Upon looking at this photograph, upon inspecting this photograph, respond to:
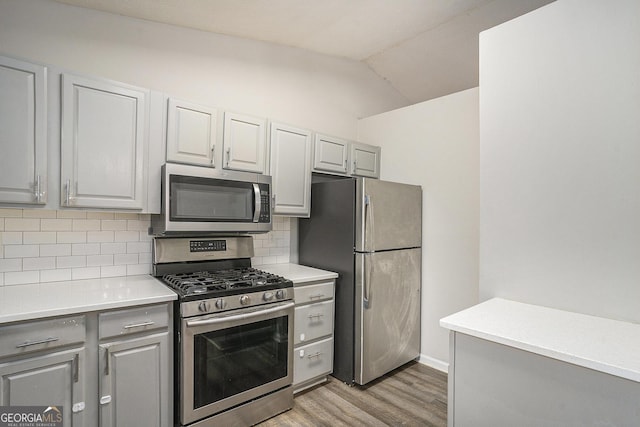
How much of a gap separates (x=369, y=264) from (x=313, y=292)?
0.50 m

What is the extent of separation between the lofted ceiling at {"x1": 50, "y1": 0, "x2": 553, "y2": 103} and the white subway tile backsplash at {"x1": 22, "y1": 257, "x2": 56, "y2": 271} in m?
1.63

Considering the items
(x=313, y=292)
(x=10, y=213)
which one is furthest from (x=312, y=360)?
(x=10, y=213)

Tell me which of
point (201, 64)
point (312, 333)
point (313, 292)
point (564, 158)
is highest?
point (201, 64)

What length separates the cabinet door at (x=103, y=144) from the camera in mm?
1863

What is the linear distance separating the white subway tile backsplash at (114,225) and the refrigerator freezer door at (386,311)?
1.74 metres

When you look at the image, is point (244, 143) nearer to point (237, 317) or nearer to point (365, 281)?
point (237, 317)

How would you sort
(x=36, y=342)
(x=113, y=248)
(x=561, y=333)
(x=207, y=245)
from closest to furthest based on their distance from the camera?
(x=561, y=333) → (x=36, y=342) → (x=113, y=248) → (x=207, y=245)

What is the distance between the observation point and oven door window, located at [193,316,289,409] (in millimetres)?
1941

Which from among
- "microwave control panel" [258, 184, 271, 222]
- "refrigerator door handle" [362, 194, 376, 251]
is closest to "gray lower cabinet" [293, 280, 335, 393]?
"refrigerator door handle" [362, 194, 376, 251]

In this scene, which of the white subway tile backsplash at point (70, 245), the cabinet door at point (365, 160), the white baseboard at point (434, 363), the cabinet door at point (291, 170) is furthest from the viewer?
the cabinet door at point (365, 160)

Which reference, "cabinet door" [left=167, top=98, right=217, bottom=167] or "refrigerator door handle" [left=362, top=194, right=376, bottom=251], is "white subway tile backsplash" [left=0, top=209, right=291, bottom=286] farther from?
"refrigerator door handle" [left=362, top=194, right=376, bottom=251]

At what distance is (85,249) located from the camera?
2.18 meters

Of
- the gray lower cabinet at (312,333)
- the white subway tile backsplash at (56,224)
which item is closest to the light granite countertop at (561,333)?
the gray lower cabinet at (312,333)

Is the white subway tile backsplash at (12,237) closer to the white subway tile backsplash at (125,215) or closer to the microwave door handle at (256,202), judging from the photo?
the white subway tile backsplash at (125,215)
